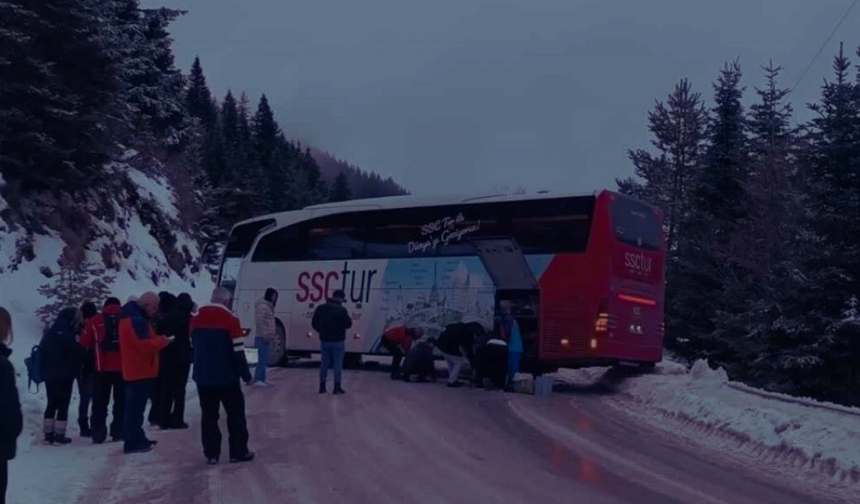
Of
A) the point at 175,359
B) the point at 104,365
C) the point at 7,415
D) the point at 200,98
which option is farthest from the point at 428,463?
the point at 200,98

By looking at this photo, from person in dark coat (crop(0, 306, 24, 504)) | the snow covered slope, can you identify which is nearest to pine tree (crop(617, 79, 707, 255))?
the snow covered slope

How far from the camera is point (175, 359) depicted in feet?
43.0

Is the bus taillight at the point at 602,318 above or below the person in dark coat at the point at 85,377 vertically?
above

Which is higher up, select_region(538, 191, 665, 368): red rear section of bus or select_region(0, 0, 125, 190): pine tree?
select_region(0, 0, 125, 190): pine tree

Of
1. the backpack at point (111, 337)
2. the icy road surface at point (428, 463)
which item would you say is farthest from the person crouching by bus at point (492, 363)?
the backpack at point (111, 337)

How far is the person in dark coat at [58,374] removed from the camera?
1205 centimetres

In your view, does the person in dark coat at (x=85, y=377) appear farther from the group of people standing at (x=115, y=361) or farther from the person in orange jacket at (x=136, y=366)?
the person in orange jacket at (x=136, y=366)

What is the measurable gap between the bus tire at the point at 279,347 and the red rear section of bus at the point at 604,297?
25.9 ft

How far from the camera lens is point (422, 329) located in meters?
22.6

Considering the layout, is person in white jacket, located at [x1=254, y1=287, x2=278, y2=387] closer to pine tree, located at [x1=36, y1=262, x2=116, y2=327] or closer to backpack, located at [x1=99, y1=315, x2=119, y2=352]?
pine tree, located at [x1=36, y1=262, x2=116, y2=327]

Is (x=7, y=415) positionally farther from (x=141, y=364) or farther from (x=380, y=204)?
(x=380, y=204)

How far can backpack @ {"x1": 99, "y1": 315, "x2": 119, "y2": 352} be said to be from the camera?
40.1ft

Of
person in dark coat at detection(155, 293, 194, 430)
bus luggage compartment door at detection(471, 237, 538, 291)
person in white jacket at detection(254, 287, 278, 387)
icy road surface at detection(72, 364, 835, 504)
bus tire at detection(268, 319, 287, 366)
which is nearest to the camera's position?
icy road surface at detection(72, 364, 835, 504)

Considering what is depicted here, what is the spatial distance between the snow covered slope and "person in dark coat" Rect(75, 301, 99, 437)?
0.38 metres
